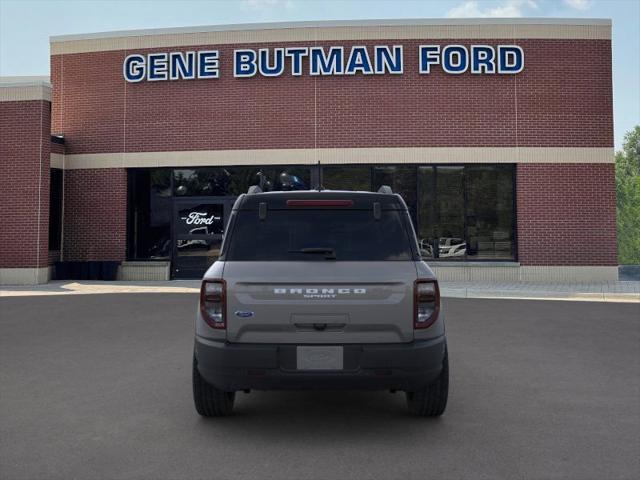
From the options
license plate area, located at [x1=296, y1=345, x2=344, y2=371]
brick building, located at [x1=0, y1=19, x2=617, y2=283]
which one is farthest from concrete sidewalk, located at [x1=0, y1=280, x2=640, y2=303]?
license plate area, located at [x1=296, y1=345, x2=344, y2=371]

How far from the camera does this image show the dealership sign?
61.7ft

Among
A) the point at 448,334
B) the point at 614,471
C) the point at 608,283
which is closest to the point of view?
the point at 614,471

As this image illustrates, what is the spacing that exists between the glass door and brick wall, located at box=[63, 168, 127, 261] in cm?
176

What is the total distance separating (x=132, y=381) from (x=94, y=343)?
8.52 ft

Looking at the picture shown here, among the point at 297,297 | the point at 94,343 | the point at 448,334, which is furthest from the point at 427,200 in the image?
the point at 297,297

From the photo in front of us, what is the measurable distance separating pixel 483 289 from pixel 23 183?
46.8 ft

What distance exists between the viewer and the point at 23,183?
1870 centimetres

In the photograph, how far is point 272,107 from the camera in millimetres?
19203

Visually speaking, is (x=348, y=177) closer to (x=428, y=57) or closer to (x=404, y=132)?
(x=404, y=132)

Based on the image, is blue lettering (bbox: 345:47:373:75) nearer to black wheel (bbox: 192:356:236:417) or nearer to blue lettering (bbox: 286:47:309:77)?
blue lettering (bbox: 286:47:309:77)

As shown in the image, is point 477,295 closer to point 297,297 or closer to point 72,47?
point 297,297

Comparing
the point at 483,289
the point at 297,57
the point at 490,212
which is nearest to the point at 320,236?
the point at 483,289

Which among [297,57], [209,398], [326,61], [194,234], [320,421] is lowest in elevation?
[320,421]

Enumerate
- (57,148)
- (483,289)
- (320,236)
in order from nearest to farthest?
(320,236), (483,289), (57,148)
